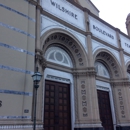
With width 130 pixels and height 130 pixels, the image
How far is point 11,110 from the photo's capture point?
6055 mm

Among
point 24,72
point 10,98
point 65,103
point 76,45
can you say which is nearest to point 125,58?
point 76,45

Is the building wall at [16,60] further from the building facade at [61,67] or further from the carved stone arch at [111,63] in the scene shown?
the carved stone arch at [111,63]

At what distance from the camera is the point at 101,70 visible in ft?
44.4

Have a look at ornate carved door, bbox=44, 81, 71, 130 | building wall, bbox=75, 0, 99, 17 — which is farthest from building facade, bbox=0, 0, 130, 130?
building wall, bbox=75, 0, 99, 17

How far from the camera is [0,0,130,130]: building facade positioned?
6.54m

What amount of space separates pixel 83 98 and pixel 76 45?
12.0 feet

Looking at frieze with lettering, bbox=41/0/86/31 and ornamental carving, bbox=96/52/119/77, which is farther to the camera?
ornamental carving, bbox=96/52/119/77

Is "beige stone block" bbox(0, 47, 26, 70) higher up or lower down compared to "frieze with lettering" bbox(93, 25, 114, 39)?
lower down

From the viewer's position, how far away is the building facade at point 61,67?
6.54 metres

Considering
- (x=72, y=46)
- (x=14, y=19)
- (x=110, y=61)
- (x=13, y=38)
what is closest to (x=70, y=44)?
(x=72, y=46)

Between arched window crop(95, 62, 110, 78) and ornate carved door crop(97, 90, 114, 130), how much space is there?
1533mm

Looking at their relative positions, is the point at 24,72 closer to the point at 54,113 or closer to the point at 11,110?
the point at 11,110

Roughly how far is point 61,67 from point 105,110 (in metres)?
5.19

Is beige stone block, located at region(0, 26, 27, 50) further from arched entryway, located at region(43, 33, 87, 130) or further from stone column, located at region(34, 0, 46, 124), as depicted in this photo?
arched entryway, located at region(43, 33, 87, 130)
